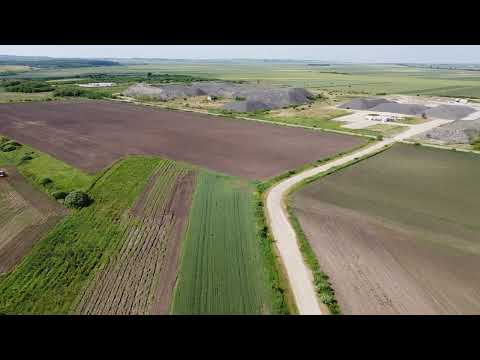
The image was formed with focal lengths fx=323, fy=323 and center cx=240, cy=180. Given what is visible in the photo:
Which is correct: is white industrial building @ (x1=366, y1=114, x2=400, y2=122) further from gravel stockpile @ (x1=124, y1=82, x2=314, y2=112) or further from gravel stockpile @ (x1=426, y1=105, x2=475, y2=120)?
gravel stockpile @ (x1=124, y1=82, x2=314, y2=112)

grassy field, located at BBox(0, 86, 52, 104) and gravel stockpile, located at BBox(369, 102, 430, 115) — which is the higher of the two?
gravel stockpile, located at BBox(369, 102, 430, 115)

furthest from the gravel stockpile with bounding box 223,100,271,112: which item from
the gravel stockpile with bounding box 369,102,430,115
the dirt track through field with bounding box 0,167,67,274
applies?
the dirt track through field with bounding box 0,167,67,274

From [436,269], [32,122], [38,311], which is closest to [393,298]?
[436,269]

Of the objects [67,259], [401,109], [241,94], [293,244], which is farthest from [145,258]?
[241,94]

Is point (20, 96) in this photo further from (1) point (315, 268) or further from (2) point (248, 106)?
(1) point (315, 268)

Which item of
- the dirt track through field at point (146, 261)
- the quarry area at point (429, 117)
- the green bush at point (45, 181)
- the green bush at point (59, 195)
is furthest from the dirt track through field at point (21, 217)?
the quarry area at point (429, 117)

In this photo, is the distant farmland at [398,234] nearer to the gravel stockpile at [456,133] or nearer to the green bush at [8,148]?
the gravel stockpile at [456,133]
